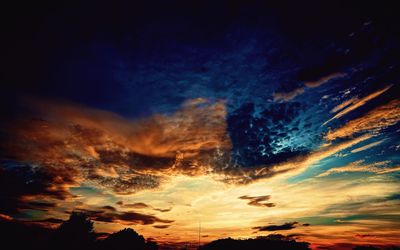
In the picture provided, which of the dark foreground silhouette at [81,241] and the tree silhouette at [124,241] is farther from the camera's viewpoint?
the tree silhouette at [124,241]

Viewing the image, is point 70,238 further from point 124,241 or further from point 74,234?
point 124,241

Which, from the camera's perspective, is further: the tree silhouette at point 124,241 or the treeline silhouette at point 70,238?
the tree silhouette at point 124,241

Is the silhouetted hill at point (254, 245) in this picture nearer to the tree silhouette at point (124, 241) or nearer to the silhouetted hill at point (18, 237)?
the tree silhouette at point (124, 241)

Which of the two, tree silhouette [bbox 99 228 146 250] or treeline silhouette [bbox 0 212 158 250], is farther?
tree silhouette [bbox 99 228 146 250]

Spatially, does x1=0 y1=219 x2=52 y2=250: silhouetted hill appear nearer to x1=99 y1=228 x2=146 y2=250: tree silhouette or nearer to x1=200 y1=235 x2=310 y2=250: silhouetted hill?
x1=99 y1=228 x2=146 y2=250: tree silhouette

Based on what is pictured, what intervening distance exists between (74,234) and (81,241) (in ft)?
6.77

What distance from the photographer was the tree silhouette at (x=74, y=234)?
43062 millimetres

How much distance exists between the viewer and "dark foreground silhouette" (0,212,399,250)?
36.1m

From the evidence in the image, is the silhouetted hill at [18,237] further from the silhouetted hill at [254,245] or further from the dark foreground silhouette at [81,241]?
the silhouetted hill at [254,245]

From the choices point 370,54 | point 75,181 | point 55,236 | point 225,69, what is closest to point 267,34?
point 225,69

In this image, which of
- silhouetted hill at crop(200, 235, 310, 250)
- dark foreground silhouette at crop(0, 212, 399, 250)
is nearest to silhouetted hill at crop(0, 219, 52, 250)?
dark foreground silhouette at crop(0, 212, 399, 250)

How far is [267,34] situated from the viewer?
9.79m

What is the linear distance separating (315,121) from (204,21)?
10.7m

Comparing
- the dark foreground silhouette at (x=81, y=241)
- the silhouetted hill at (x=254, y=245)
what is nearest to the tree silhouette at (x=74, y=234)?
the dark foreground silhouette at (x=81, y=241)
